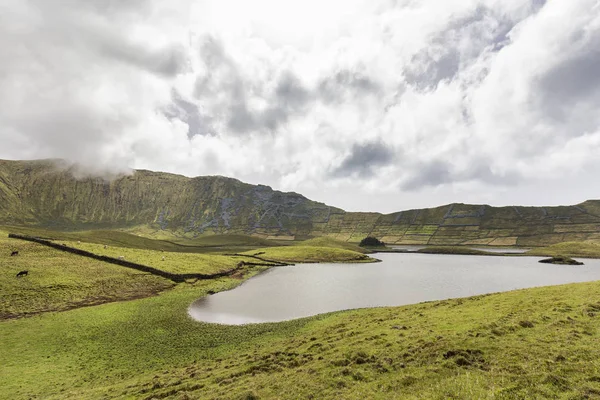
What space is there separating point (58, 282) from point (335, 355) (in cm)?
6441

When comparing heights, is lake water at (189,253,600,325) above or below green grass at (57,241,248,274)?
below

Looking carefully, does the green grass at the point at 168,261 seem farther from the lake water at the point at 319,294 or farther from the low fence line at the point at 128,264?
the lake water at the point at 319,294

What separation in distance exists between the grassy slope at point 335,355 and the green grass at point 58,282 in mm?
10706

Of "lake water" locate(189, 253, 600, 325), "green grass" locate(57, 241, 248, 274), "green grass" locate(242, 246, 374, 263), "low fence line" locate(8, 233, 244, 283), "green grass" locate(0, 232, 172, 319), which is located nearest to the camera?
"lake water" locate(189, 253, 600, 325)

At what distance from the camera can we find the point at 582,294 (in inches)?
1373

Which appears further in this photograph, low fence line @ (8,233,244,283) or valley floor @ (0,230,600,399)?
low fence line @ (8,233,244,283)

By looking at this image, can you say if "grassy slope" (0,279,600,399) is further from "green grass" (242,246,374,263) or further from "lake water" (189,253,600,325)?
"green grass" (242,246,374,263)

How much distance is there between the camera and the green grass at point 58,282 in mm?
52000

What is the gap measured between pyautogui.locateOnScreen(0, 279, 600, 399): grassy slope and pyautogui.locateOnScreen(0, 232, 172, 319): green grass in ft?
35.1

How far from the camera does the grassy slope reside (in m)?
16.2

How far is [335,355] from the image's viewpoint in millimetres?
23250

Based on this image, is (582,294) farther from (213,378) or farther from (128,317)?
(128,317)

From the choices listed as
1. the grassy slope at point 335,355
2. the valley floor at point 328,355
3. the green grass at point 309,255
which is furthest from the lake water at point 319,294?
the green grass at point 309,255

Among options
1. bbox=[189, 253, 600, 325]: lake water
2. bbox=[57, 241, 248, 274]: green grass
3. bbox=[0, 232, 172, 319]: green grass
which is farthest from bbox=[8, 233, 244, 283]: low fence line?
bbox=[189, 253, 600, 325]: lake water
